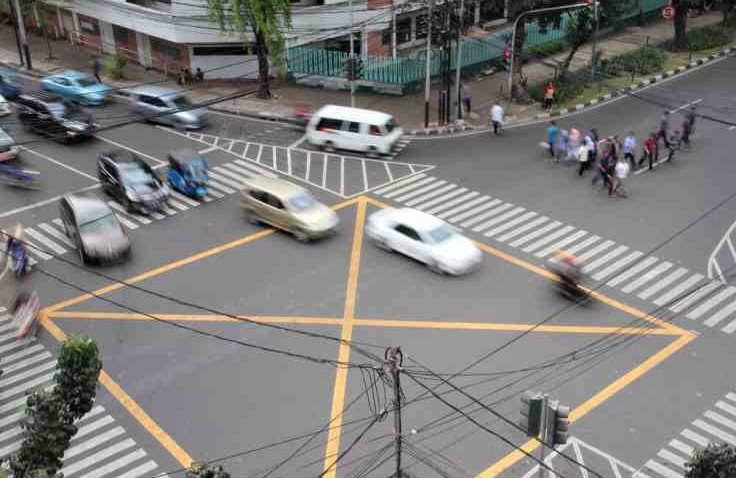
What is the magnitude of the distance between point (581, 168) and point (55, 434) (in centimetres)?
2113

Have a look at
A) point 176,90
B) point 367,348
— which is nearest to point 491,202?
point 367,348

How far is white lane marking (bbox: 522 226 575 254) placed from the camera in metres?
25.2

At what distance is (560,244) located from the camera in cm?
2538

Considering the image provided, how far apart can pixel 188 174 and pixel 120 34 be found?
59.8 ft

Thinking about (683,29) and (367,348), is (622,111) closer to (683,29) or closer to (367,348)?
(683,29)

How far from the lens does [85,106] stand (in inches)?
1405

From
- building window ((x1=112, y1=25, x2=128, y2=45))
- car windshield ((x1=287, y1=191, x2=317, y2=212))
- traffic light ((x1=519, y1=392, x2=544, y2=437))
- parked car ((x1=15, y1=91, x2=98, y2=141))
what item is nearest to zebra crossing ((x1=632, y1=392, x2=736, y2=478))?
traffic light ((x1=519, y1=392, x2=544, y2=437))

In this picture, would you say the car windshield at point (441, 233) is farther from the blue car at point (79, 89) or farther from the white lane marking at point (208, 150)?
the blue car at point (79, 89)

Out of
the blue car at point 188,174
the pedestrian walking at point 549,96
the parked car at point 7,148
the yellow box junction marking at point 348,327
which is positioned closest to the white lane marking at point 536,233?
the yellow box junction marking at point 348,327

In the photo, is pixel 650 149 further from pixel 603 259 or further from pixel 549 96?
pixel 603 259

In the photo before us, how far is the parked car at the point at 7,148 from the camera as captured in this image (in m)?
29.5

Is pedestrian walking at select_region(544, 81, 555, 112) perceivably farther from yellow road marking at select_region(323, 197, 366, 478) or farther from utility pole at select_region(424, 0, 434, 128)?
yellow road marking at select_region(323, 197, 366, 478)

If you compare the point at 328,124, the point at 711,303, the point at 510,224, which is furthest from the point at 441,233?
the point at 328,124

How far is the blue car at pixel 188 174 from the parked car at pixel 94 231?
11.9 ft
